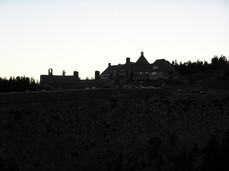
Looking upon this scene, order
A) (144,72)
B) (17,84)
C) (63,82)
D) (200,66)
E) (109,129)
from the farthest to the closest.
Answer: (200,66) → (144,72) → (63,82) → (17,84) → (109,129)

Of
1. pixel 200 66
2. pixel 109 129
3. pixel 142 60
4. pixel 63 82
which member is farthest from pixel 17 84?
pixel 200 66

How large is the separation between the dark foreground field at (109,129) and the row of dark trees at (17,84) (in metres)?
15.1

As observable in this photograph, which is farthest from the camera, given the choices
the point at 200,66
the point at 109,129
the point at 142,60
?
the point at 200,66

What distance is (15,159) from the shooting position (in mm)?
38469

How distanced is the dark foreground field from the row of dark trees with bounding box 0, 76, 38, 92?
15.1 meters

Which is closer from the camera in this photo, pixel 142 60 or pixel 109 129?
pixel 109 129

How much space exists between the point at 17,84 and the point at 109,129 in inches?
1259

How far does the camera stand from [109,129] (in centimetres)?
4838

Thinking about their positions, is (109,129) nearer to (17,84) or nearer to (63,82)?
(17,84)

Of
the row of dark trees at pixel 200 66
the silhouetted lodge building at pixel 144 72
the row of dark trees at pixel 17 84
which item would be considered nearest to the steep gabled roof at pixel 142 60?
the silhouetted lodge building at pixel 144 72

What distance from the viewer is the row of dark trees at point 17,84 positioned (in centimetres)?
6975

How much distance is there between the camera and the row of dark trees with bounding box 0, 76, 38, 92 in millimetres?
69750

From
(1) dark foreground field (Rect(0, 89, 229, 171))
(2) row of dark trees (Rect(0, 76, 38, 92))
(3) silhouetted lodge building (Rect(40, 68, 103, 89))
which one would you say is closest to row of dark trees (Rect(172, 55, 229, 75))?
(3) silhouetted lodge building (Rect(40, 68, 103, 89))

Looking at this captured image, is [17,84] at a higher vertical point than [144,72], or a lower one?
lower
